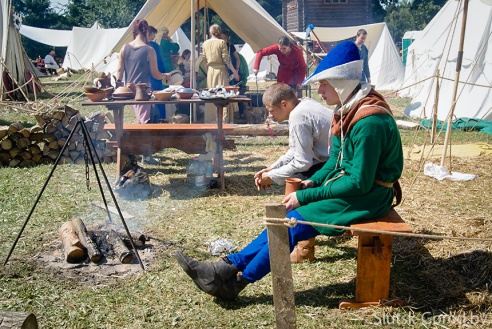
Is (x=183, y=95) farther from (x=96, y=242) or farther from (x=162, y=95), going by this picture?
(x=96, y=242)

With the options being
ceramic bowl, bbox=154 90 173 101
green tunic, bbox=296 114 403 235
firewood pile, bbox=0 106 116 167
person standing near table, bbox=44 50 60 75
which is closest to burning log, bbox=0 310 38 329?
green tunic, bbox=296 114 403 235

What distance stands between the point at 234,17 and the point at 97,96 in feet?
18.4

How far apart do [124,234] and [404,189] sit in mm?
3246

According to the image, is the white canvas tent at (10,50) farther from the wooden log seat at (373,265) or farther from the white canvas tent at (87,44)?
the white canvas tent at (87,44)

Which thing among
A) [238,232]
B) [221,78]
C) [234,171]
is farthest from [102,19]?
[238,232]

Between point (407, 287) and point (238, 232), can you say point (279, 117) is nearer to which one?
point (238, 232)

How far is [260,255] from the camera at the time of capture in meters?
2.93

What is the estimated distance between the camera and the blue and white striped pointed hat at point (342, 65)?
2.84m

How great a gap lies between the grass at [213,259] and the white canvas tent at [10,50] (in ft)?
26.7

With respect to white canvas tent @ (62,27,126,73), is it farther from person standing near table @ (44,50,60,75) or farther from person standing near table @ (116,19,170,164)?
person standing near table @ (116,19,170,164)

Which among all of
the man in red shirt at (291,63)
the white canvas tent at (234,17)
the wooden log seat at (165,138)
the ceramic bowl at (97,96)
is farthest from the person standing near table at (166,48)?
the ceramic bowl at (97,96)

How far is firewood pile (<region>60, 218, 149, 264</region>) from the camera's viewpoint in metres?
3.62

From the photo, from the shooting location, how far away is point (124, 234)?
156 inches

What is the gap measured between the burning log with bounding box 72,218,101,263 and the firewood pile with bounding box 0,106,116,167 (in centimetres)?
289
